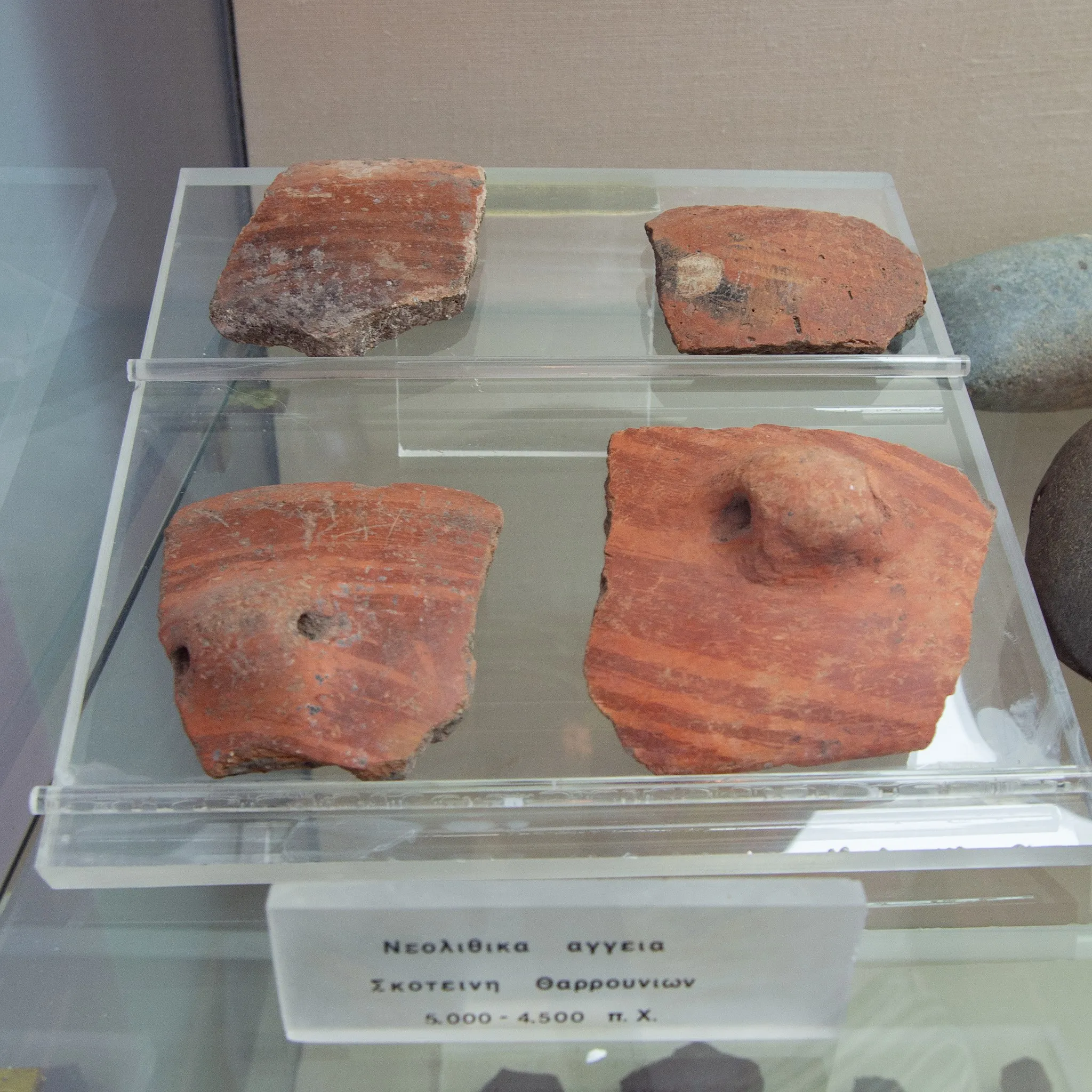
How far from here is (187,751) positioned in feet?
3.86

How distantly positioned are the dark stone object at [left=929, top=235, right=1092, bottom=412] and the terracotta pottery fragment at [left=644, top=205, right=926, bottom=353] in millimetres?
266

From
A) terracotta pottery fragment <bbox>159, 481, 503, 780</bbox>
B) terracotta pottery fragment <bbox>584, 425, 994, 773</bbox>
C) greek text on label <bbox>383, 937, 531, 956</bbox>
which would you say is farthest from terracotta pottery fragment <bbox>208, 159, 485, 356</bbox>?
greek text on label <bbox>383, 937, 531, 956</bbox>

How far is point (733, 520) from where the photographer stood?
4.14 ft

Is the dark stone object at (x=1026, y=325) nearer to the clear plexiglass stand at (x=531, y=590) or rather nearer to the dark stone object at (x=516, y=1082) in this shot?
the clear plexiglass stand at (x=531, y=590)

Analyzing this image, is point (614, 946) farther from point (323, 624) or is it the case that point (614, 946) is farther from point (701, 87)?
point (701, 87)

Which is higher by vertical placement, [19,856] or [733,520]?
[733,520]

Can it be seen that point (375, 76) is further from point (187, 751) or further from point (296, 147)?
point (187, 751)

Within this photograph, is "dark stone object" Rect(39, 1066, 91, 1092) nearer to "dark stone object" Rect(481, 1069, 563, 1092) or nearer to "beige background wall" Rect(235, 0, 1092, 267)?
"dark stone object" Rect(481, 1069, 563, 1092)

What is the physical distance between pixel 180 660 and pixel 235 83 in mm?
1178

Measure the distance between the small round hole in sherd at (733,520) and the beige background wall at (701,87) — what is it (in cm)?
95

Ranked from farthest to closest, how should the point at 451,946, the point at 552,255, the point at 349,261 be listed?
1. the point at 552,255
2. the point at 349,261
3. the point at 451,946

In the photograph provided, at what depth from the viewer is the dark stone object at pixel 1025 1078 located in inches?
43.3

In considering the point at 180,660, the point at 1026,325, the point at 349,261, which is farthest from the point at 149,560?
the point at 1026,325

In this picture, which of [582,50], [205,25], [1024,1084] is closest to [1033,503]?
[1024,1084]
